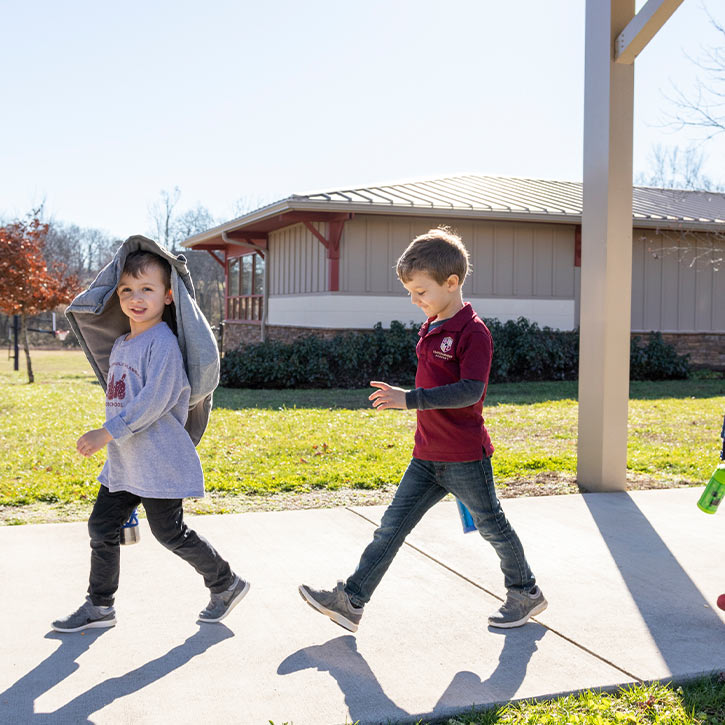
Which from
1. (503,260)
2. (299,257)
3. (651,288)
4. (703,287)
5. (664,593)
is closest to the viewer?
(664,593)

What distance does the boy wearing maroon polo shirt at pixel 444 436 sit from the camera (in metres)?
3.09

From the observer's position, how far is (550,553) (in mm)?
4406

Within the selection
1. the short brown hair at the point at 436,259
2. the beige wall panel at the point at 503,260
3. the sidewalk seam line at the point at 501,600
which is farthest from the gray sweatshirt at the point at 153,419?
the beige wall panel at the point at 503,260

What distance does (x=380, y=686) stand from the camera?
285 cm

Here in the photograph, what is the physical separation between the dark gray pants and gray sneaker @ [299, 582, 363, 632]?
1.35ft

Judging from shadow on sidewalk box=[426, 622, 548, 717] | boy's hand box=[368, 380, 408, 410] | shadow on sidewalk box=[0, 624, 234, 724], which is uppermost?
boy's hand box=[368, 380, 408, 410]

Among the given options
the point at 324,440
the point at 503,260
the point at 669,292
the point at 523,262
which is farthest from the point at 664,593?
the point at 669,292

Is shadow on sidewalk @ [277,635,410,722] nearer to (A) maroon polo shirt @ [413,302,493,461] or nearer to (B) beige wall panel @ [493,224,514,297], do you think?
(A) maroon polo shirt @ [413,302,493,461]

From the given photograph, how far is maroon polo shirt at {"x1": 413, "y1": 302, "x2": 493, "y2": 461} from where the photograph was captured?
3109 mm

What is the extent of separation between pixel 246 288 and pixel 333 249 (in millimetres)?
7889

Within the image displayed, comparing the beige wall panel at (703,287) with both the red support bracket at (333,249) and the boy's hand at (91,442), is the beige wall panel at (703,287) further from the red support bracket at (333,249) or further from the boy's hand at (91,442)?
the boy's hand at (91,442)

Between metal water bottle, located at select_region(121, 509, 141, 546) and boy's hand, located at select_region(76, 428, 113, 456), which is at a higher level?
boy's hand, located at select_region(76, 428, 113, 456)

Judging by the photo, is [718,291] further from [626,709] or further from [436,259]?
[626,709]

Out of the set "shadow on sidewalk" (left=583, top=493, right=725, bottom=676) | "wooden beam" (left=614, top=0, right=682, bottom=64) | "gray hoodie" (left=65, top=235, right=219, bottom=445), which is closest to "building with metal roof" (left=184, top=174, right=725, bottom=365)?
"wooden beam" (left=614, top=0, right=682, bottom=64)
